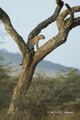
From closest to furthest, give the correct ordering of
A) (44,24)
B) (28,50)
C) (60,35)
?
(60,35)
(28,50)
(44,24)

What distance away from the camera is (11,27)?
987cm

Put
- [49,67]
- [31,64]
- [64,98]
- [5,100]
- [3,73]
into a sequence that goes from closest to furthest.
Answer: [31,64], [64,98], [5,100], [3,73], [49,67]

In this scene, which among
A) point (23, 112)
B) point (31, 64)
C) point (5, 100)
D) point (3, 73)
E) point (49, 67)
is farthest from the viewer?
point (49, 67)

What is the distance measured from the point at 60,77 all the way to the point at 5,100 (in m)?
4.21

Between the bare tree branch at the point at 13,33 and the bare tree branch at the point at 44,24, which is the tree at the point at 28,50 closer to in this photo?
the bare tree branch at the point at 13,33

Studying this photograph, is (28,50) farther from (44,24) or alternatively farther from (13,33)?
(44,24)

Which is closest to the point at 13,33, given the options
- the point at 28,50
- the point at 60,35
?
the point at 28,50

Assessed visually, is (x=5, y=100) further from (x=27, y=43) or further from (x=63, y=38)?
(x=63, y=38)

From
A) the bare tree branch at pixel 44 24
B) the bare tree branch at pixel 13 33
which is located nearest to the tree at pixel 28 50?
the bare tree branch at pixel 13 33

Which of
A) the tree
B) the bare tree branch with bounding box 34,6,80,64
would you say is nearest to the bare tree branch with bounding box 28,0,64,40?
the tree

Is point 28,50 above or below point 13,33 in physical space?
below

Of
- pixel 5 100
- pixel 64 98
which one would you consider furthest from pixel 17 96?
pixel 5 100

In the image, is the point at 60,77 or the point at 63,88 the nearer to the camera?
the point at 63,88

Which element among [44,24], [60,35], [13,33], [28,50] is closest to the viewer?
[60,35]
